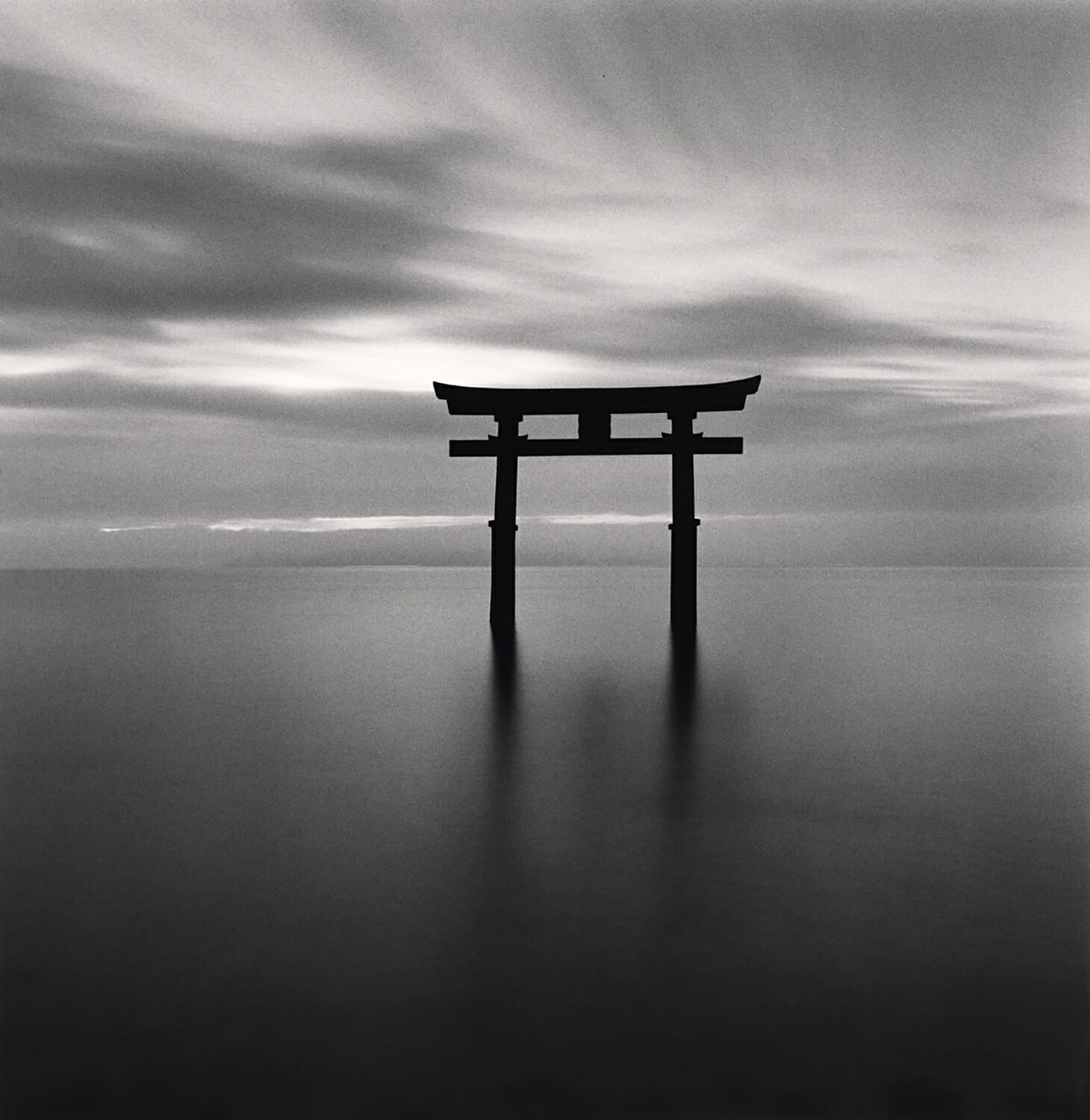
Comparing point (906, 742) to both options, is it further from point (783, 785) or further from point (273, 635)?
point (273, 635)

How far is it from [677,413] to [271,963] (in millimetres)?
13451

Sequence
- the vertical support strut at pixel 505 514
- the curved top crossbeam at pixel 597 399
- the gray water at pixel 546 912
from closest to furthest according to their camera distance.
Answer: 1. the gray water at pixel 546 912
2. the curved top crossbeam at pixel 597 399
3. the vertical support strut at pixel 505 514

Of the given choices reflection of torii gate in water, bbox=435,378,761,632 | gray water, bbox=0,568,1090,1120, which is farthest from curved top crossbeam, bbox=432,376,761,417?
gray water, bbox=0,568,1090,1120

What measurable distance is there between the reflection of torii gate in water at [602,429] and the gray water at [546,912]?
5.94 meters

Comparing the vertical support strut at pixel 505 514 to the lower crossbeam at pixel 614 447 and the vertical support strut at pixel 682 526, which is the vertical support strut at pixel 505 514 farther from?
the vertical support strut at pixel 682 526

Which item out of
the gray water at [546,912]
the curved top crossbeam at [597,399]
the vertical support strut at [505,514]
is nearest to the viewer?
the gray water at [546,912]

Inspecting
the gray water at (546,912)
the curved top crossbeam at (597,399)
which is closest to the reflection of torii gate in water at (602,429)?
the curved top crossbeam at (597,399)

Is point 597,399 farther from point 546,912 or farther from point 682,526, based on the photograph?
point 546,912

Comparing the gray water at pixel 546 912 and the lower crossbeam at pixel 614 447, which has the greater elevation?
the lower crossbeam at pixel 614 447

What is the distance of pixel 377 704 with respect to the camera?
12.0 metres

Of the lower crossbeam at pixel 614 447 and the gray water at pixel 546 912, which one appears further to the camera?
the lower crossbeam at pixel 614 447

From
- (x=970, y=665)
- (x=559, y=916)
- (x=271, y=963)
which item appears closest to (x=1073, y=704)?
(x=970, y=665)

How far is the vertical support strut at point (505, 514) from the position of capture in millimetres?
16656

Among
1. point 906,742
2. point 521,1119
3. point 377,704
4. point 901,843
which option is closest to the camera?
point 521,1119
